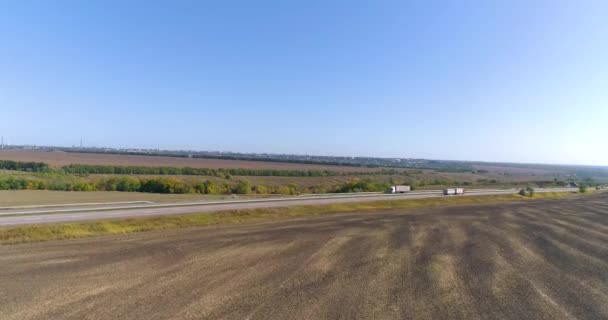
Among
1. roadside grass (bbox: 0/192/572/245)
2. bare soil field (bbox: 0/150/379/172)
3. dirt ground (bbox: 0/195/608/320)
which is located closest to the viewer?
dirt ground (bbox: 0/195/608/320)

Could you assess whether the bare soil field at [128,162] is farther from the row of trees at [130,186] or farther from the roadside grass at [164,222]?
the roadside grass at [164,222]

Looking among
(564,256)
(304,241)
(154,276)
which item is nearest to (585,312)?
(564,256)

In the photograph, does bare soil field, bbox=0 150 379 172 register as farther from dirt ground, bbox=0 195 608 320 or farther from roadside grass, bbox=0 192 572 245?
dirt ground, bbox=0 195 608 320

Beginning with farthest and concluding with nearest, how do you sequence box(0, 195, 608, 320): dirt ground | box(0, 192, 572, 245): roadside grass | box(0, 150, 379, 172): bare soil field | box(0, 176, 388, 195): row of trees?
box(0, 150, 379, 172): bare soil field
box(0, 176, 388, 195): row of trees
box(0, 192, 572, 245): roadside grass
box(0, 195, 608, 320): dirt ground

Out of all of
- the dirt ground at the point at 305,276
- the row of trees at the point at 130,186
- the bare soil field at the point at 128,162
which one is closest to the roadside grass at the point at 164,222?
the dirt ground at the point at 305,276

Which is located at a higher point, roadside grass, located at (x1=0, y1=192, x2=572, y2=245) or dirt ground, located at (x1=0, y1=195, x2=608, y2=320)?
dirt ground, located at (x1=0, y1=195, x2=608, y2=320)

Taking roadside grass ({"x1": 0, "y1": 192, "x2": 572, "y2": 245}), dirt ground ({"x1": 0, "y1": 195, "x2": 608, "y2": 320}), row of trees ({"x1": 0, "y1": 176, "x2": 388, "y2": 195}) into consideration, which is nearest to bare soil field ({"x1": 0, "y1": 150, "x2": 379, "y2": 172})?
row of trees ({"x1": 0, "y1": 176, "x2": 388, "y2": 195})

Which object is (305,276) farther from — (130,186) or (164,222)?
(130,186)

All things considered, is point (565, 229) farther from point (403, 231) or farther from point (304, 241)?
point (304, 241)

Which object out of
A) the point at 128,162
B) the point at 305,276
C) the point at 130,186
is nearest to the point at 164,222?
the point at 305,276
